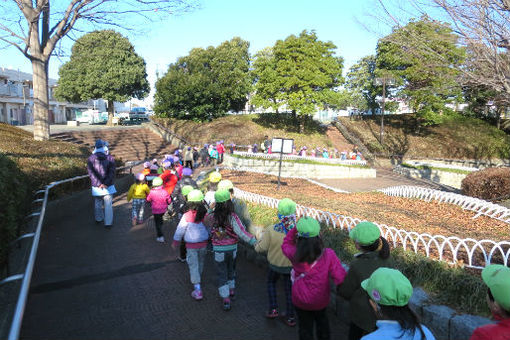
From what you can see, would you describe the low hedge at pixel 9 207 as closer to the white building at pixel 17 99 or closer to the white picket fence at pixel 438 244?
the white picket fence at pixel 438 244

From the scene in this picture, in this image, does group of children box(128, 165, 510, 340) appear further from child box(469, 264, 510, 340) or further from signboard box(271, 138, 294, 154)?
signboard box(271, 138, 294, 154)

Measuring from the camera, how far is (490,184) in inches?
440

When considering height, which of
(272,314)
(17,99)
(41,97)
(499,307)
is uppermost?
(17,99)

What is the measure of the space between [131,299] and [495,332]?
3.80 meters

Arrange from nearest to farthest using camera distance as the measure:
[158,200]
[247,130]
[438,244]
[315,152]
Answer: [438,244] → [158,200] → [315,152] → [247,130]

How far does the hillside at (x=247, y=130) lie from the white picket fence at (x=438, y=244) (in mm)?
21042

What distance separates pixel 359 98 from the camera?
3888cm

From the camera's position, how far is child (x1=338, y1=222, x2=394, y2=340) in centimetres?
272

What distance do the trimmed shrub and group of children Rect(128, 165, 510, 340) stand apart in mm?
9632

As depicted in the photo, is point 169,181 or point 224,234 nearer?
point 224,234

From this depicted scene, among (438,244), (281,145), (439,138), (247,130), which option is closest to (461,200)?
(281,145)

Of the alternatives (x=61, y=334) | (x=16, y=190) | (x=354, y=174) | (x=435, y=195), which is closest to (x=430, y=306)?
(x=61, y=334)

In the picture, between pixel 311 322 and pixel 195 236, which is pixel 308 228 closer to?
pixel 311 322

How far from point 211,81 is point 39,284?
94.7ft
